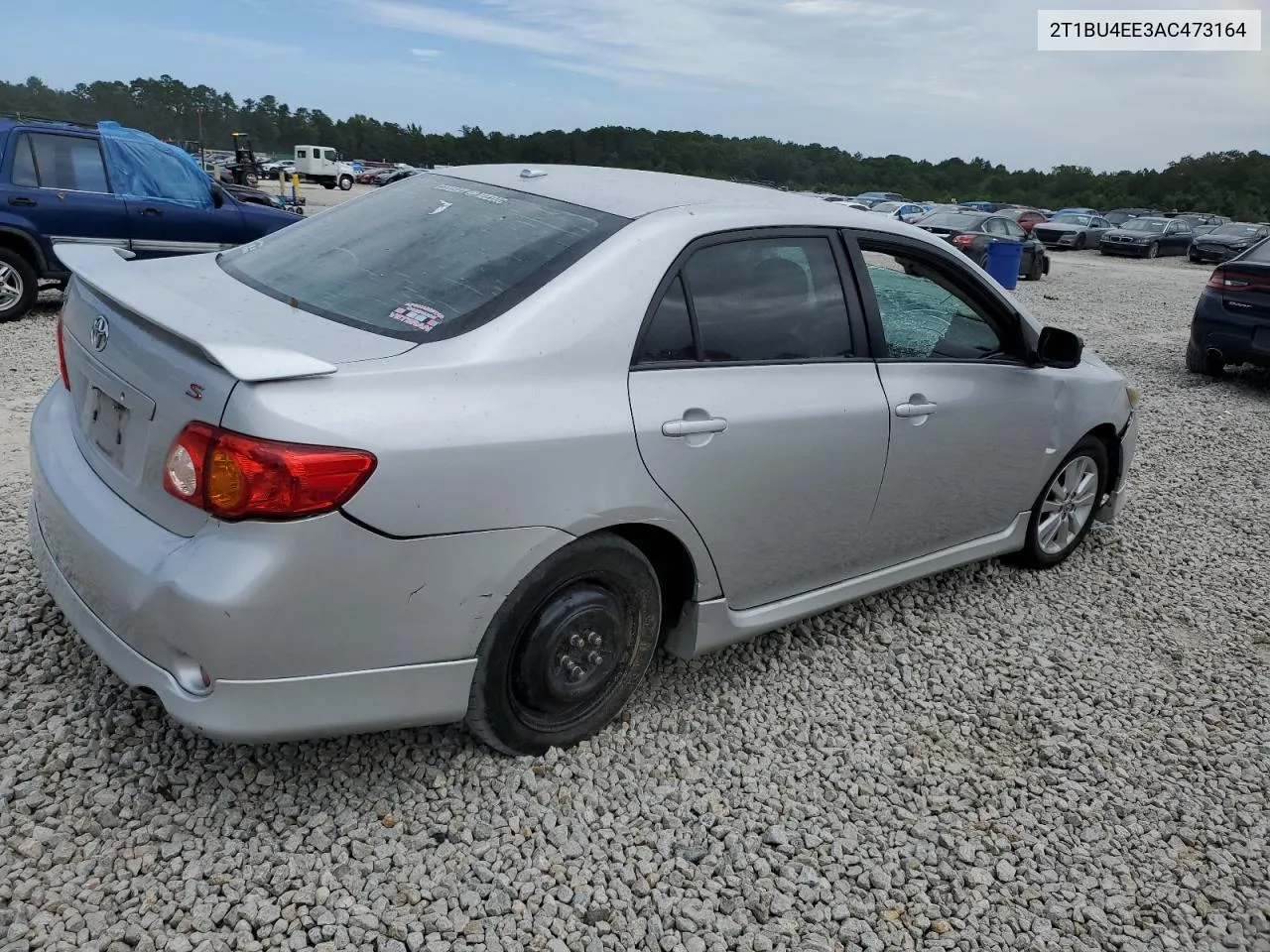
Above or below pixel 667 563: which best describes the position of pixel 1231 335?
above

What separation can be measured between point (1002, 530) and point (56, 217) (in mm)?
8443

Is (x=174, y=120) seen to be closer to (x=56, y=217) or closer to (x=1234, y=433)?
(x=56, y=217)

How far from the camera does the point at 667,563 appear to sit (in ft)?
9.69

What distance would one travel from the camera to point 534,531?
2.44 metres

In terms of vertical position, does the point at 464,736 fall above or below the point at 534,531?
below

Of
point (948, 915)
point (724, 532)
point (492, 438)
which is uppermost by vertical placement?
point (492, 438)

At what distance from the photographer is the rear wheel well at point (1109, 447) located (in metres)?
4.51

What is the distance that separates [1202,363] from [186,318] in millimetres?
9831

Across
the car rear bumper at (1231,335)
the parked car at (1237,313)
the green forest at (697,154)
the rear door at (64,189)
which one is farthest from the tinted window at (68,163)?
the green forest at (697,154)

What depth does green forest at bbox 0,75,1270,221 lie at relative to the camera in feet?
155

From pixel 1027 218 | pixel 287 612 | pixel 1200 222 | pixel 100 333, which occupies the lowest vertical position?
pixel 287 612

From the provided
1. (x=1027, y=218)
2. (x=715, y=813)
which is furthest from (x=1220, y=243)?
(x=715, y=813)

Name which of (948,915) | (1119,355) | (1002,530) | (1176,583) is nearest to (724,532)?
(948,915)

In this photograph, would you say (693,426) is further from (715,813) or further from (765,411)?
(715,813)
